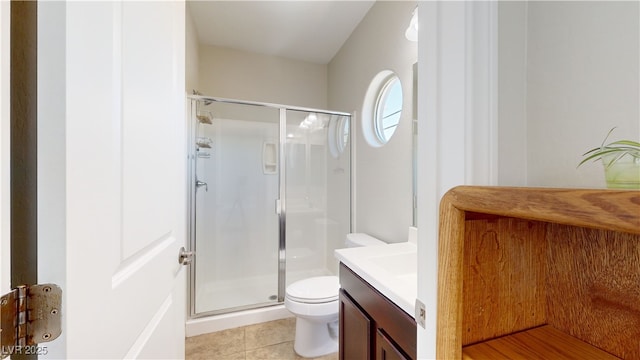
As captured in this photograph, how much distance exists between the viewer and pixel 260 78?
2.94m

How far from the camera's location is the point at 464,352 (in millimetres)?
486

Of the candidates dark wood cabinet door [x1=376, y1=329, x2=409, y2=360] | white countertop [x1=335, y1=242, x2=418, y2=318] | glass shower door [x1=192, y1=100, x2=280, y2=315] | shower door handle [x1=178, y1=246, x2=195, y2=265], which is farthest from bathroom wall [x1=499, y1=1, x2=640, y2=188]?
glass shower door [x1=192, y1=100, x2=280, y2=315]

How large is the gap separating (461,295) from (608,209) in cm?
25

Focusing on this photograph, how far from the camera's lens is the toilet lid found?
64.1 inches

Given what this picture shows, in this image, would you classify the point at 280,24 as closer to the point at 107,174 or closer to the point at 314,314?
the point at 107,174

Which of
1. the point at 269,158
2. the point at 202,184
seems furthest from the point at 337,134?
the point at 202,184

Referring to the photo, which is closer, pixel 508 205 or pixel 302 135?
pixel 508 205

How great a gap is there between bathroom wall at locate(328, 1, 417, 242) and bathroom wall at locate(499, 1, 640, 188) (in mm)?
1079

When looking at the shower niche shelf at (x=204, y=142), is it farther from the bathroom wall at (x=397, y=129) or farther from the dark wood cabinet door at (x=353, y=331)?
the dark wood cabinet door at (x=353, y=331)

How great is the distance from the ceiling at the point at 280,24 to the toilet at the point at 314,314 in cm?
219

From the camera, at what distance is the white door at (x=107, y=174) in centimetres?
42

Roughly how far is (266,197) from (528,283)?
240 cm

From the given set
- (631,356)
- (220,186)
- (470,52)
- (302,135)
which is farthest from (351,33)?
(631,356)

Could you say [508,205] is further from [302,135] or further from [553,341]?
[302,135]
